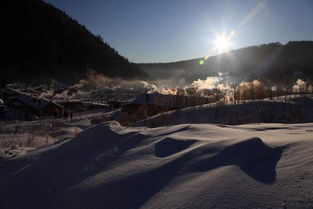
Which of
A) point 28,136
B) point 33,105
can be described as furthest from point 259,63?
point 28,136

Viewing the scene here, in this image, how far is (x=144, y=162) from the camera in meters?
2.13

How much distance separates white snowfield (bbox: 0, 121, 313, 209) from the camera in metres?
1.40

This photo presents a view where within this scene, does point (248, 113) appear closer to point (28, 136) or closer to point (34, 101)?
point (28, 136)

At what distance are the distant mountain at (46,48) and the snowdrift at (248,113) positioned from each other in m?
54.5

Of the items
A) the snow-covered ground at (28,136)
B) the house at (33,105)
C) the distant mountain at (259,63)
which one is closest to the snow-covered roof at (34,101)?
the house at (33,105)

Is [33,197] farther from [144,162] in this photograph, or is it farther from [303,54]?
[303,54]

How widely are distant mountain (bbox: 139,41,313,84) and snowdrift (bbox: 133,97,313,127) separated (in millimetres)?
49774

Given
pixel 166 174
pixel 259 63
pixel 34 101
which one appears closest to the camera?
pixel 166 174

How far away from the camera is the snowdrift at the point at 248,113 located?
5762 mm

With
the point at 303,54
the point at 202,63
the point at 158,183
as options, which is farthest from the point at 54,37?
the point at 158,183

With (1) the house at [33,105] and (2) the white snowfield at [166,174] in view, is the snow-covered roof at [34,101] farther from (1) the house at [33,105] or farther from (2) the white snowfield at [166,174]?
(2) the white snowfield at [166,174]

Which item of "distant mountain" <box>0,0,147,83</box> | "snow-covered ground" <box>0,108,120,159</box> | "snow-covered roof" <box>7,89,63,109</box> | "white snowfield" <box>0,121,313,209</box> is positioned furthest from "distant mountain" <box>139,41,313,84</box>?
"white snowfield" <box>0,121,313,209</box>

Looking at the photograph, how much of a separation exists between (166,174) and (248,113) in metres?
4.85

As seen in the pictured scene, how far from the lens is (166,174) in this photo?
184 cm
